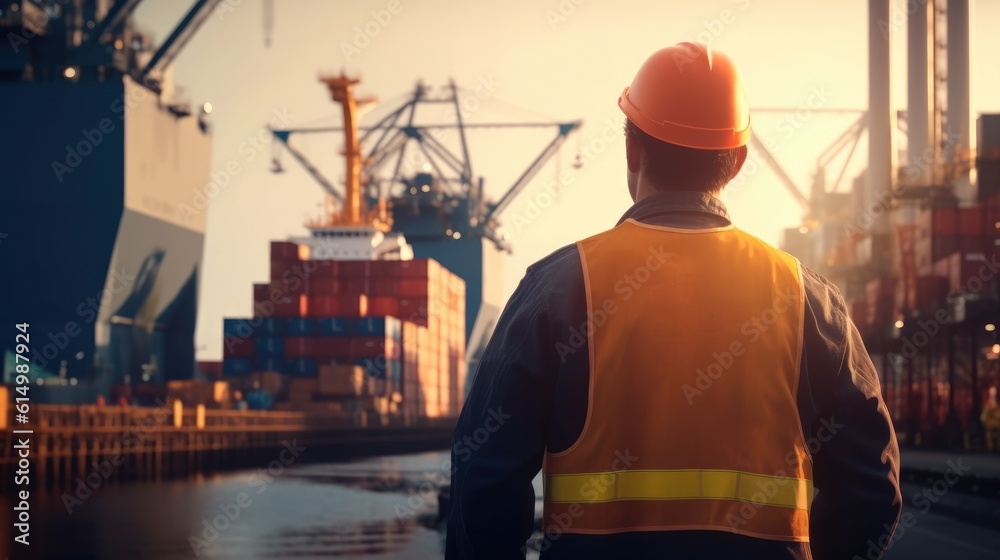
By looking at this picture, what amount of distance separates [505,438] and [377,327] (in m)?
61.5

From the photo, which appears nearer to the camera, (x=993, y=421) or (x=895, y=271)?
(x=993, y=421)

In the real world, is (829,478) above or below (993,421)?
above

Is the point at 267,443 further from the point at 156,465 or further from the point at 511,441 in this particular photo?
the point at 511,441

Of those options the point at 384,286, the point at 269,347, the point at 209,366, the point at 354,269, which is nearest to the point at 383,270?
the point at 384,286

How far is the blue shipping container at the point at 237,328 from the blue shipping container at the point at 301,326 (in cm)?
190

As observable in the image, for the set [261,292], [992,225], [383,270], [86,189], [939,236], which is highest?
[86,189]

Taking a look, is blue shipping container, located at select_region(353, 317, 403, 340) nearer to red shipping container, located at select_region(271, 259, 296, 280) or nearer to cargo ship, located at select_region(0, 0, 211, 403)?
red shipping container, located at select_region(271, 259, 296, 280)

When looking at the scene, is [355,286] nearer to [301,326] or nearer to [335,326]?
[301,326]

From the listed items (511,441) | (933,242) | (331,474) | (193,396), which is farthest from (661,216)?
(193,396)

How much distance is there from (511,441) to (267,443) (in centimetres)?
4795

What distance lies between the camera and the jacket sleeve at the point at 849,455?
8.44 ft

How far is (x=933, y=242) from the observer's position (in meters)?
42.9

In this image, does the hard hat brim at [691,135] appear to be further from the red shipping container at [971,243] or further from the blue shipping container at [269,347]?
the blue shipping container at [269,347]

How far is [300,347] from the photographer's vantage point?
65125mm
